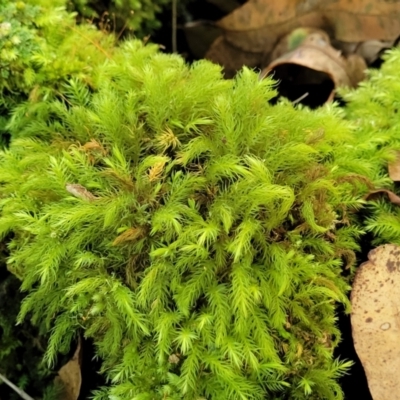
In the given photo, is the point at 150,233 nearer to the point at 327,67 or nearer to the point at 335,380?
the point at 335,380

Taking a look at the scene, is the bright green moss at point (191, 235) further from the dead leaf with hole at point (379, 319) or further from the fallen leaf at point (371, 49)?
the fallen leaf at point (371, 49)

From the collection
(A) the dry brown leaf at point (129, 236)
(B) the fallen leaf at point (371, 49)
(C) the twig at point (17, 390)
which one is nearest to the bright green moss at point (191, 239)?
(A) the dry brown leaf at point (129, 236)

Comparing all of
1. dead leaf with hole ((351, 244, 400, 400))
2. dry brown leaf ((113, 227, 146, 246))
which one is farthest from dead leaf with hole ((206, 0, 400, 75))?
dry brown leaf ((113, 227, 146, 246))

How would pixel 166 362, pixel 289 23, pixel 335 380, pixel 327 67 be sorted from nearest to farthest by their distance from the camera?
pixel 166 362, pixel 335 380, pixel 327 67, pixel 289 23

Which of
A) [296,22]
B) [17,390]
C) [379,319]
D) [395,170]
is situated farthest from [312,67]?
[17,390]

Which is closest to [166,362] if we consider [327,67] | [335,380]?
[335,380]

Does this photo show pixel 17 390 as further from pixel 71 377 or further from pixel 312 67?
pixel 312 67

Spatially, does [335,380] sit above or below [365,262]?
below
